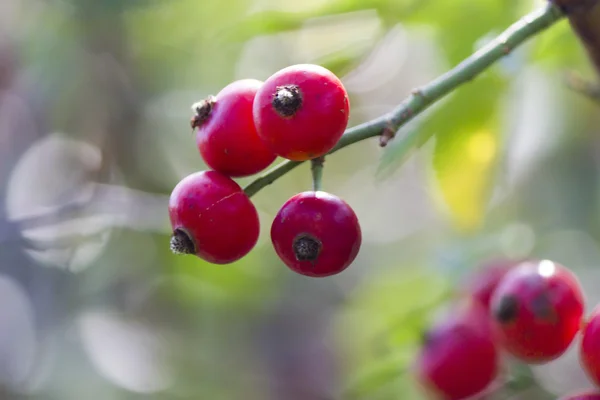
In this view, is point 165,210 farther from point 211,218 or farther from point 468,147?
point 211,218

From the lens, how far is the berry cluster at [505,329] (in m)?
1.61

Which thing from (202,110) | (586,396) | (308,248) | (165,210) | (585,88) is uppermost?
(165,210)

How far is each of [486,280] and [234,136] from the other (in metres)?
1.28

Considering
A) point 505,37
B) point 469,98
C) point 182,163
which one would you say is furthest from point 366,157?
point 505,37

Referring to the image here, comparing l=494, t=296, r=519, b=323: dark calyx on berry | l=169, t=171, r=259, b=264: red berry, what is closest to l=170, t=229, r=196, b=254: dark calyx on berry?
l=169, t=171, r=259, b=264: red berry

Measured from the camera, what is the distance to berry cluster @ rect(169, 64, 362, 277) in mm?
1060

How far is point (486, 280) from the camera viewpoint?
2203mm

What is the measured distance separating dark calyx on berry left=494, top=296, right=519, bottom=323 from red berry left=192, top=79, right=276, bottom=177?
0.79 m

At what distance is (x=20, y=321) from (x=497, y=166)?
2.78 m

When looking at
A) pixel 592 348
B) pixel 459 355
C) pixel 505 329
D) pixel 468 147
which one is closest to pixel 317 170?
pixel 592 348

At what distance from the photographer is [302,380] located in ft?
16.6

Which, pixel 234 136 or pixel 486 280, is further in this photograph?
pixel 486 280

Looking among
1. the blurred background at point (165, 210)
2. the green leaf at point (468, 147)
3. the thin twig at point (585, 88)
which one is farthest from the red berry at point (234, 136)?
the blurred background at point (165, 210)

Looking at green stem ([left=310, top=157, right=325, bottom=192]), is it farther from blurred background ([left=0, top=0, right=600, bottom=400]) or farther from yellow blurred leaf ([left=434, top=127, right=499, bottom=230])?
blurred background ([left=0, top=0, right=600, bottom=400])
